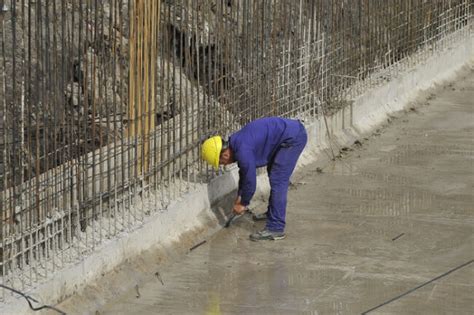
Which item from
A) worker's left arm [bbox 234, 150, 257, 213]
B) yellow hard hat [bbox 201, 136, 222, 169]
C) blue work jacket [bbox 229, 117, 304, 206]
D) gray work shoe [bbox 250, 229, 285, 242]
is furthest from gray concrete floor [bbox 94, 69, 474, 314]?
yellow hard hat [bbox 201, 136, 222, 169]

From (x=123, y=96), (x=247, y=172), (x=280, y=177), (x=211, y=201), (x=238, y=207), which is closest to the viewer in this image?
(x=123, y=96)

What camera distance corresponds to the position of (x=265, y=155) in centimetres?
1073

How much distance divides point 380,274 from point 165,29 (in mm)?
2861

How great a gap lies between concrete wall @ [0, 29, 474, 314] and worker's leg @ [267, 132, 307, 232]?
1.88ft

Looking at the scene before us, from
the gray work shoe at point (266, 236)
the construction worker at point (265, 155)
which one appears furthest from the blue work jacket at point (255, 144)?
the gray work shoe at point (266, 236)

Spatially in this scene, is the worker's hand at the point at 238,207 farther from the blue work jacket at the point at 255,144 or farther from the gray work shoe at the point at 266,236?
the gray work shoe at the point at 266,236

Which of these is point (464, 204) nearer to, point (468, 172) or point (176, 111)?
point (468, 172)

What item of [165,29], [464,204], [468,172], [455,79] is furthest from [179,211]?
[455,79]

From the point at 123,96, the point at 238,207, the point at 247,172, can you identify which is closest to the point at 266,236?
the point at 238,207

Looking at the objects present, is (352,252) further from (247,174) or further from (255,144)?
(255,144)

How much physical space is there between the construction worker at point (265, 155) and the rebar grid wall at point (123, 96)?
53cm

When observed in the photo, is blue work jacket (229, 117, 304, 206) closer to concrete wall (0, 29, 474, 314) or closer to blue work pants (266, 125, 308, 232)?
blue work pants (266, 125, 308, 232)

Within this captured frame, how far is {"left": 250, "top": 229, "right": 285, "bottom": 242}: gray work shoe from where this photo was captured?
1073 centimetres

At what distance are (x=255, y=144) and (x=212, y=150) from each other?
0.39 metres
